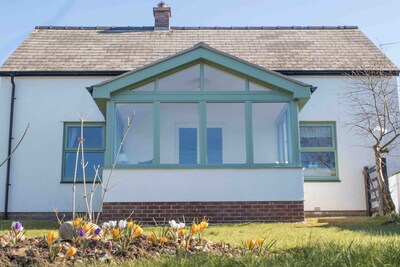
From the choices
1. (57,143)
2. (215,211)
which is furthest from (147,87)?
(57,143)

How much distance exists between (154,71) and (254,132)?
9.05 ft

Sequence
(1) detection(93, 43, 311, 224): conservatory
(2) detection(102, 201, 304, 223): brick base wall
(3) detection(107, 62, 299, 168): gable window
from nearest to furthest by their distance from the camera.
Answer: (2) detection(102, 201, 304, 223): brick base wall < (1) detection(93, 43, 311, 224): conservatory < (3) detection(107, 62, 299, 168): gable window

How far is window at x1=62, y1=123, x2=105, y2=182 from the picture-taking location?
50.6 ft

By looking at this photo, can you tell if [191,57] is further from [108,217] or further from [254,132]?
[108,217]

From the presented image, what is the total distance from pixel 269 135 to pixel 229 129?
0.96 meters

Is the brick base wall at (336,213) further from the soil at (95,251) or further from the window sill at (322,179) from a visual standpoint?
the soil at (95,251)

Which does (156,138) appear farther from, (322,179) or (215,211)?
(322,179)

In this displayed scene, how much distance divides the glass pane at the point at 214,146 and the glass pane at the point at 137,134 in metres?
1.37

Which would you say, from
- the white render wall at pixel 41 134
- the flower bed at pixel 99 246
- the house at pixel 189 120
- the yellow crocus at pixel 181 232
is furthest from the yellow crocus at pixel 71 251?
the white render wall at pixel 41 134

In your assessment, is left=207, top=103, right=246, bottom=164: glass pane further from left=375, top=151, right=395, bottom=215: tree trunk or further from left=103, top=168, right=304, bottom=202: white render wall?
left=375, top=151, right=395, bottom=215: tree trunk

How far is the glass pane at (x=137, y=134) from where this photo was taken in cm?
1227

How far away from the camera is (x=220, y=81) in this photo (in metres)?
12.6

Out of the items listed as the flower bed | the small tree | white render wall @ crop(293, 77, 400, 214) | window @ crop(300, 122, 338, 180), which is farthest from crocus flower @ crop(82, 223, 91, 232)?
the small tree

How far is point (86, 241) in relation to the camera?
5.94 m
